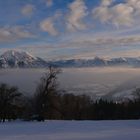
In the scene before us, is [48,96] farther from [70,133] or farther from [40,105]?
[70,133]

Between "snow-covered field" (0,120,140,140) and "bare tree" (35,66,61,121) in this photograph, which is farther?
"bare tree" (35,66,61,121)

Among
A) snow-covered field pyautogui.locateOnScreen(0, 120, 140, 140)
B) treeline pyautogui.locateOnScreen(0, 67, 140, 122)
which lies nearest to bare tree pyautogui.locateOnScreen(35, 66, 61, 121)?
treeline pyautogui.locateOnScreen(0, 67, 140, 122)

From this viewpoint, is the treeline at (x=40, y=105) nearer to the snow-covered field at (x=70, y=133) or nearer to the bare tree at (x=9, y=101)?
the bare tree at (x=9, y=101)

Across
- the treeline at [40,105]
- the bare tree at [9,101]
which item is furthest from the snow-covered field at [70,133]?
the bare tree at [9,101]

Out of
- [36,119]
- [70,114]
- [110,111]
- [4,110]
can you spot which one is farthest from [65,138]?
[110,111]

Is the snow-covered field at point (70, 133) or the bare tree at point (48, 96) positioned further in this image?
the bare tree at point (48, 96)

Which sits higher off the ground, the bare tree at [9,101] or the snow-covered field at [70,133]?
the bare tree at [9,101]

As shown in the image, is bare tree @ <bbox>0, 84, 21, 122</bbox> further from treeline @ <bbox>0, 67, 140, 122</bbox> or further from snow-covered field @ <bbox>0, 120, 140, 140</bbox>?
snow-covered field @ <bbox>0, 120, 140, 140</bbox>

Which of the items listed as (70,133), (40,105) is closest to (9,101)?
(40,105)

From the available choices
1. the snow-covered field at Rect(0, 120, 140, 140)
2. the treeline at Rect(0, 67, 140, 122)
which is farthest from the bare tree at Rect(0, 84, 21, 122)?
the snow-covered field at Rect(0, 120, 140, 140)

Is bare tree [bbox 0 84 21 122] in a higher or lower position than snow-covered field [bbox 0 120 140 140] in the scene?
higher

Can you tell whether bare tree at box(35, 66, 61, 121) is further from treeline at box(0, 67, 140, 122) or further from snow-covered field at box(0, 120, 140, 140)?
snow-covered field at box(0, 120, 140, 140)

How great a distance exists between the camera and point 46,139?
23.5 m

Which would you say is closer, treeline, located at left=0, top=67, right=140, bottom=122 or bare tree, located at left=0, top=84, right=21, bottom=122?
treeline, located at left=0, top=67, right=140, bottom=122
